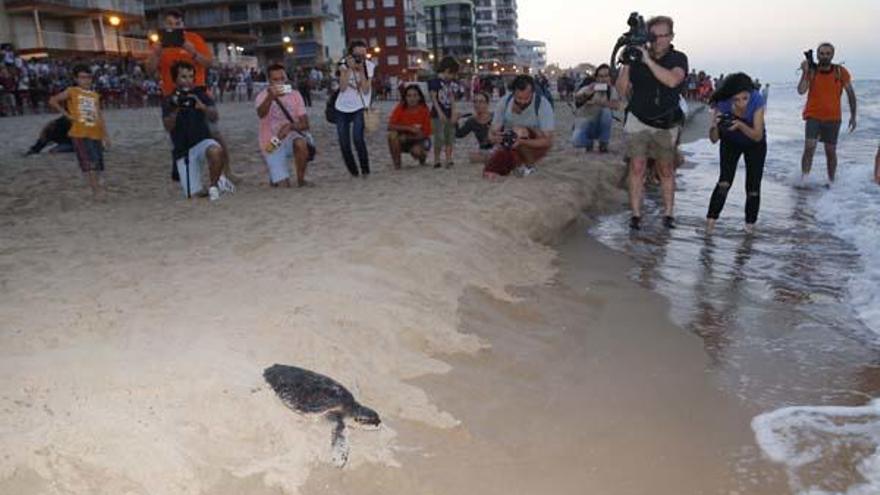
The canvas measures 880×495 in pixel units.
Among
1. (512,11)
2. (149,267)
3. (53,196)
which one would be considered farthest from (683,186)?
(512,11)

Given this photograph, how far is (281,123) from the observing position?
691 cm

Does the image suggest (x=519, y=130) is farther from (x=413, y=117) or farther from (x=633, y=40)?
(x=633, y=40)

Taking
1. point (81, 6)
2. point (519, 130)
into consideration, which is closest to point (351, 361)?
point (519, 130)

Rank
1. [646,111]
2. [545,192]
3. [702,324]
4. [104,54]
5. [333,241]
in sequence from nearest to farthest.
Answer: [702,324] < [333,241] < [646,111] < [545,192] < [104,54]

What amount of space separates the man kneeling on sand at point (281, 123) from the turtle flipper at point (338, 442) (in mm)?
4880

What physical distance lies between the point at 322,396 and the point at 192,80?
4.98 meters

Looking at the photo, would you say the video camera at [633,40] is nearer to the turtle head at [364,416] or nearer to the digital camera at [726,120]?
the digital camera at [726,120]

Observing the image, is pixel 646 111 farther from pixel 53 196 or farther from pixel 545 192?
pixel 53 196

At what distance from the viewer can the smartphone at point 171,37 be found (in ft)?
21.0

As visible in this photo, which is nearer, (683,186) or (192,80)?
(192,80)

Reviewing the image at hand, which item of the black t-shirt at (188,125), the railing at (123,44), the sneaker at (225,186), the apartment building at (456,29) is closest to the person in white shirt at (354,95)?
the sneaker at (225,186)

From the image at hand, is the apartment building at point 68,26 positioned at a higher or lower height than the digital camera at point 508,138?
higher

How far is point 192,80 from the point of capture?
21.2 feet

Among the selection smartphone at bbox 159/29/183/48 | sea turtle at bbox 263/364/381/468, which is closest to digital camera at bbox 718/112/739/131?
sea turtle at bbox 263/364/381/468
